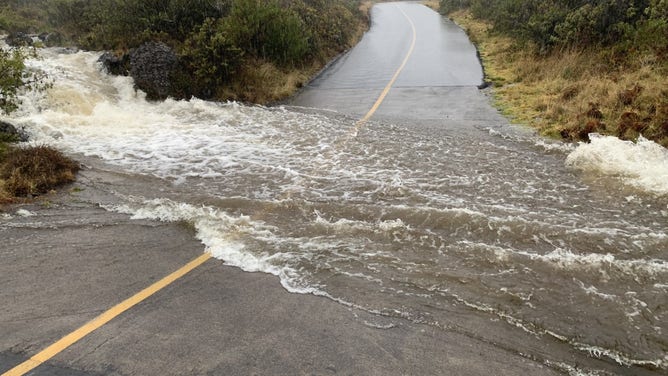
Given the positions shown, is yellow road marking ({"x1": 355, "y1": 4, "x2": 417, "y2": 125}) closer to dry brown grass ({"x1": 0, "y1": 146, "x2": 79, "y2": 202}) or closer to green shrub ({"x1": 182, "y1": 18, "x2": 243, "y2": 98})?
green shrub ({"x1": 182, "y1": 18, "x2": 243, "y2": 98})

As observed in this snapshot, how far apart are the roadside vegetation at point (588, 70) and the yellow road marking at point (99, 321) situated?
8.32 metres

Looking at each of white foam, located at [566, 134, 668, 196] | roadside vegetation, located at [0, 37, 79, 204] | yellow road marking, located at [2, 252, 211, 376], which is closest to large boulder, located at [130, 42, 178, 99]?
roadside vegetation, located at [0, 37, 79, 204]

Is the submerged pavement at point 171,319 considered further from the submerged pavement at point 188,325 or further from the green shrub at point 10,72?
the green shrub at point 10,72

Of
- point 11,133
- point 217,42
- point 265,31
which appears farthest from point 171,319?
point 265,31

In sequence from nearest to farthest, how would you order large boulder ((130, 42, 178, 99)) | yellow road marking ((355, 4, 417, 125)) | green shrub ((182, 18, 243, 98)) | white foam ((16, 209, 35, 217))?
white foam ((16, 209, 35, 217)), yellow road marking ((355, 4, 417, 125)), large boulder ((130, 42, 178, 99)), green shrub ((182, 18, 243, 98))

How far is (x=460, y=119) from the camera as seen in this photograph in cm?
1227

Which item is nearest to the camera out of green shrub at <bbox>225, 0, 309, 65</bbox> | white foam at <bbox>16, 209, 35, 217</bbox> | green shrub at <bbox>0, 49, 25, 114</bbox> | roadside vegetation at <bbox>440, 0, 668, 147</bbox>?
white foam at <bbox>16, 209, 35, 217</bbox>

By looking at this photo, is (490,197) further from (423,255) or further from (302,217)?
(302,217)

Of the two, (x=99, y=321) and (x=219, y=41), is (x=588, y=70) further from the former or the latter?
(x=99, y=321)

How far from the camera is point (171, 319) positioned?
448cm

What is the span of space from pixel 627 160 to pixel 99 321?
27.0 feet

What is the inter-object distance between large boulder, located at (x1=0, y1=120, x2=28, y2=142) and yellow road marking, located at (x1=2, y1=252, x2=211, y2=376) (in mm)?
6738

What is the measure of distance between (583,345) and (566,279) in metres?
Result: 1.01

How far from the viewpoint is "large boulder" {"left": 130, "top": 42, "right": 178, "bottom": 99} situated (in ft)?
46.3
